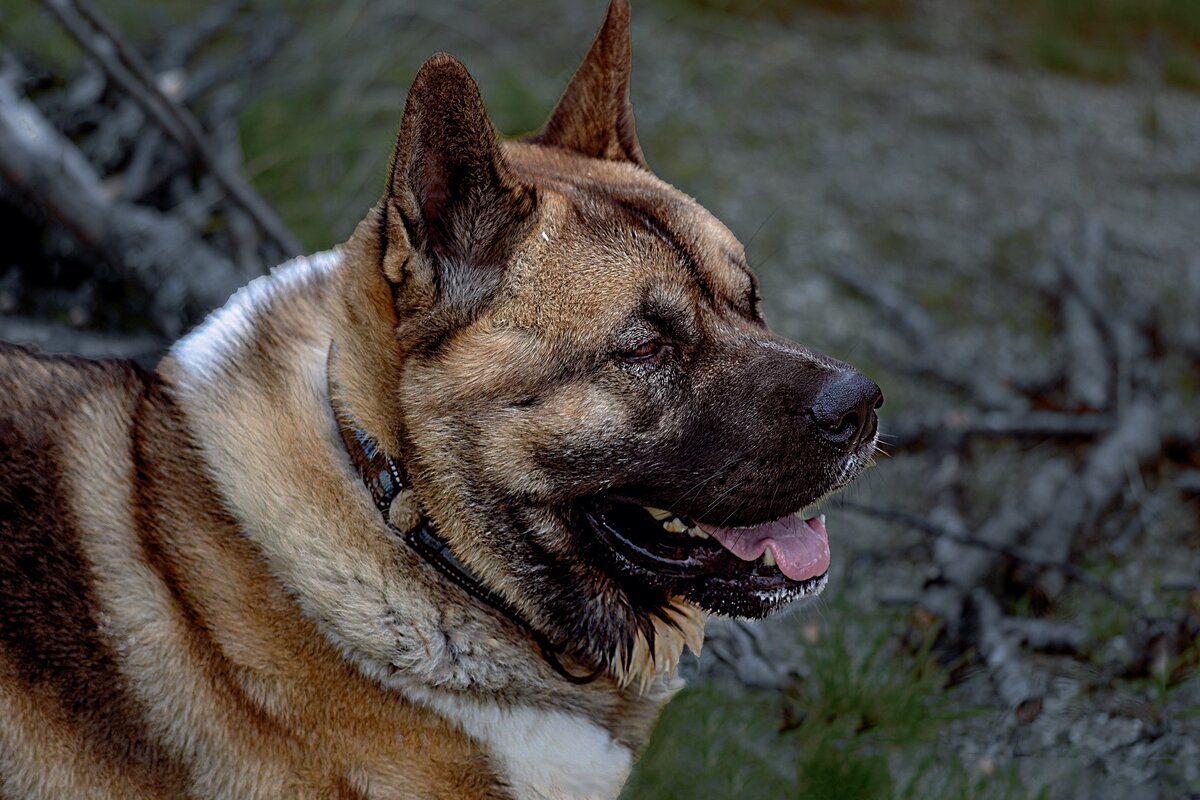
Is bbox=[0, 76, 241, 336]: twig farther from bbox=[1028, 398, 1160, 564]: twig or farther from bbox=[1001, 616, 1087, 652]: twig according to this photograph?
bbox=[1028, 398, 1160, 564]: twig

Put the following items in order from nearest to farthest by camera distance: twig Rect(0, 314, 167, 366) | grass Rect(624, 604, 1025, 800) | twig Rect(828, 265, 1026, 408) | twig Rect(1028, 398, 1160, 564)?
grass Rect(624, 604, 1025, 800), twig Rect(1028, 398, 1160, 564), twig Rect(0, 314, 167, 366), twig Rect(828, 265, 1026, 408)

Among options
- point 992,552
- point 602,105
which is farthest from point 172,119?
point 992,552

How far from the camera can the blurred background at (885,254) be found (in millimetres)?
3314

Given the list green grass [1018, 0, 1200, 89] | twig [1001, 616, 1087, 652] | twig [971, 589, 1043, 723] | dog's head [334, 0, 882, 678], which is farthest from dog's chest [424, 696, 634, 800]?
green grass [1018, 0, 1200, 89]

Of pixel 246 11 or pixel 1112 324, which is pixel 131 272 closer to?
pixel 246 11

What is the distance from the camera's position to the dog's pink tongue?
279cm

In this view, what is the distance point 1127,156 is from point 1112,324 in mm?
2457

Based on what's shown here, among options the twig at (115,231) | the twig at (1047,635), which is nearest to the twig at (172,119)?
the twig at (115,231)

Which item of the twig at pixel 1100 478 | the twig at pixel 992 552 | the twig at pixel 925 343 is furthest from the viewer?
the twig at pixel 925 343

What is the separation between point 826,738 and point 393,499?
4.63ft

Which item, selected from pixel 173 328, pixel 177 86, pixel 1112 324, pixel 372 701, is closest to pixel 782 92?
pixel 1112 324

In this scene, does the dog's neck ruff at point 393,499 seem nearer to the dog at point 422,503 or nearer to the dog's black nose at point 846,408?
the dog at point 422,503

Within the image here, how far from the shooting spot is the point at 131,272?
4402mm

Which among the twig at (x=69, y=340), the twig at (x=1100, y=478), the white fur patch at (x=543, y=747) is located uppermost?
the twig at (x=69, y=340)
